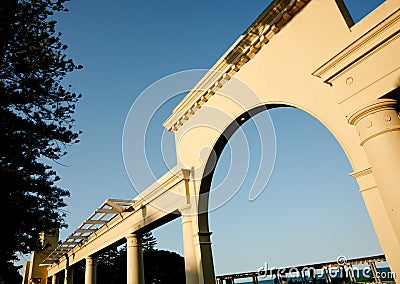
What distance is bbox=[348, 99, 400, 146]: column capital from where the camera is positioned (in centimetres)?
312

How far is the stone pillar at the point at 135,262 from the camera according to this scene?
26.8 feet

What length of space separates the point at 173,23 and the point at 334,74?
4161 mm

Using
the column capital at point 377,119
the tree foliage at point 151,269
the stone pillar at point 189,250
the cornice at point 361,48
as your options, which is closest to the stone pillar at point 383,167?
the column capital at point 377,119

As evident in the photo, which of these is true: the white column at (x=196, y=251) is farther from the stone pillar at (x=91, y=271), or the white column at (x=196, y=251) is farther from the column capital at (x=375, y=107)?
the stone pillar at (x=91, y=271)

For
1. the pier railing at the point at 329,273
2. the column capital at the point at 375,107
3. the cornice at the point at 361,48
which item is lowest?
the pier railing at the point at 329,273

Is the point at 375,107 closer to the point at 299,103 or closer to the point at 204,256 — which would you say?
Answer: the point at 299,103

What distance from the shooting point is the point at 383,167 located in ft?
9.89

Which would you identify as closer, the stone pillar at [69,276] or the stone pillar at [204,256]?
the stone pillar at [204,256]

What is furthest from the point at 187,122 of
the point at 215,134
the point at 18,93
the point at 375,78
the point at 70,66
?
the point at 375,78

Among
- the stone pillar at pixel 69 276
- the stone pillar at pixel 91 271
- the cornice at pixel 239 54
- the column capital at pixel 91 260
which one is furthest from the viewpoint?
the stone pillar at pixel 69 276

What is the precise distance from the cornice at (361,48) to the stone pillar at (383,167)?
565 mm

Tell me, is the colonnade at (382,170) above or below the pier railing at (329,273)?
above

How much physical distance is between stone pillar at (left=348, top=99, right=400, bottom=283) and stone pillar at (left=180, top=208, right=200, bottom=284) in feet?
11.5

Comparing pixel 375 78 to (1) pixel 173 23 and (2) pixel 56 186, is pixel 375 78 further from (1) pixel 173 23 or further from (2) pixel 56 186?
(2) pixel 56 186
